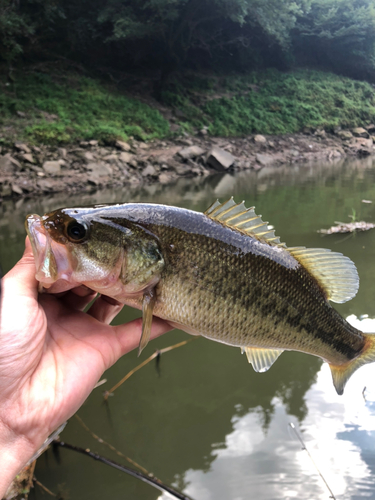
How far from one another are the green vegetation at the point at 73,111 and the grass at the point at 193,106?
46 millimetres

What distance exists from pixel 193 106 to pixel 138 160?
10.9 metres

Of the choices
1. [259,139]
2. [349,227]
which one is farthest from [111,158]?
[259,139]

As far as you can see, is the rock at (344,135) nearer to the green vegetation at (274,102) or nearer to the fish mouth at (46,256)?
the green vegetation at (274,102)

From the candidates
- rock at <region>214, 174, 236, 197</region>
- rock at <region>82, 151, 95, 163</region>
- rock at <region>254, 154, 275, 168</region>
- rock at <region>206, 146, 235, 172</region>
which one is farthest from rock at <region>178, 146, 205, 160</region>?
rock at <region>82, 151, 95, 163</region>

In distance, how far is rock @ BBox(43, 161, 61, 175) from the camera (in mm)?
14302

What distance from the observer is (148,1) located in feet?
76.5

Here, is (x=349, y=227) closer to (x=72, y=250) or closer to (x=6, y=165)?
(x=72, y=250)

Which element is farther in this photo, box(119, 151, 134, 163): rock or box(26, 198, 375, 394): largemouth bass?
box(119, 151, 134, 163): rock

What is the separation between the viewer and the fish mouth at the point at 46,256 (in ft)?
5.64

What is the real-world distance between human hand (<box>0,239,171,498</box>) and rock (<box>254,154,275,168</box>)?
69.1ft

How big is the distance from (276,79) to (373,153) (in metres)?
12.1

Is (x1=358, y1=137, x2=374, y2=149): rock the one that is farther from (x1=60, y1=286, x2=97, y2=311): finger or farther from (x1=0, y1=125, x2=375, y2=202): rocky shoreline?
(x1=60, y1=286, x2=97, y2=311): finger

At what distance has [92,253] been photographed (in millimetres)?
Answer: 1855

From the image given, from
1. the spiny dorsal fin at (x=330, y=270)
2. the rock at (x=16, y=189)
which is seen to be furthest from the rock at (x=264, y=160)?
the spiny dorsal fin at (x=330, y=270)
